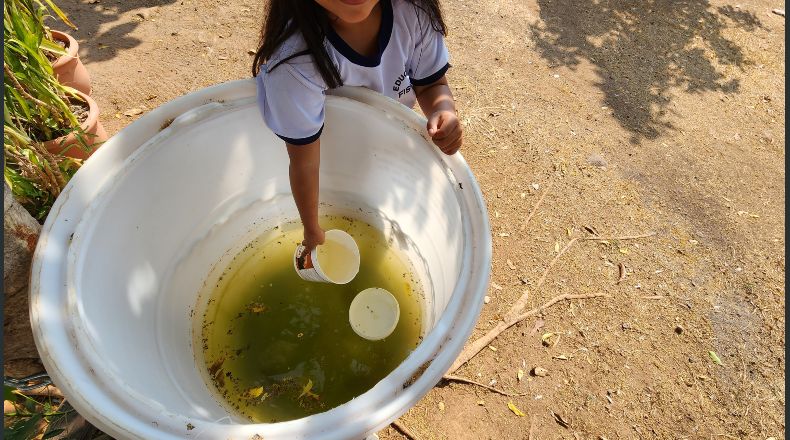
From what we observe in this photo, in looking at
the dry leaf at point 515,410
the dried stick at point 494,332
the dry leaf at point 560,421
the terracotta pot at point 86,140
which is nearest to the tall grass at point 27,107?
the terracotta pot at point 86,140

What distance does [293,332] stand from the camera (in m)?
1.48

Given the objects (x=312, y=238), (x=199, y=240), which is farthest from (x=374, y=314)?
(x=199, y=240)

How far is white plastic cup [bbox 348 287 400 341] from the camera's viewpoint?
141 centimetres

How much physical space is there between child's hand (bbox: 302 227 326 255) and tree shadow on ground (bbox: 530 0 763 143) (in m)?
1.39

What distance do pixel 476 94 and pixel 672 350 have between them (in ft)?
3.89

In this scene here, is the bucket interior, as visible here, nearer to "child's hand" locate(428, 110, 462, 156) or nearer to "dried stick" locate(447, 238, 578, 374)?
"child's hand" locate(428, 110, 462, 156)

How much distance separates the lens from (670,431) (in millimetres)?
1351

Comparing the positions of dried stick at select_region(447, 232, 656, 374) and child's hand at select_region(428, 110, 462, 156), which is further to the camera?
dried stick at select_region(447, 232, 656, 374)

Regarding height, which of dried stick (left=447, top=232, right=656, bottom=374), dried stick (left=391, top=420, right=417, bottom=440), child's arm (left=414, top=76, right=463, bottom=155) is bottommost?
dried stick (left=391, top=420, right=417, bottom=440)

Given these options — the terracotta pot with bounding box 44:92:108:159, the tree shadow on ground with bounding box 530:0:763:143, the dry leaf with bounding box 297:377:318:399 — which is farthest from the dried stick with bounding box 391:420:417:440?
the tree shadow on ground with bounding box 530:0:763:143

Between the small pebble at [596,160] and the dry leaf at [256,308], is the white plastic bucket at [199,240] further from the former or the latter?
the small pebble at [596,160]

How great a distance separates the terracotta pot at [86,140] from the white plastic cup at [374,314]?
2.97ft

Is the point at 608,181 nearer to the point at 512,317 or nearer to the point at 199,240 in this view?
the point at 512,317

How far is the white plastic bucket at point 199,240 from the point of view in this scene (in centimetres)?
77
